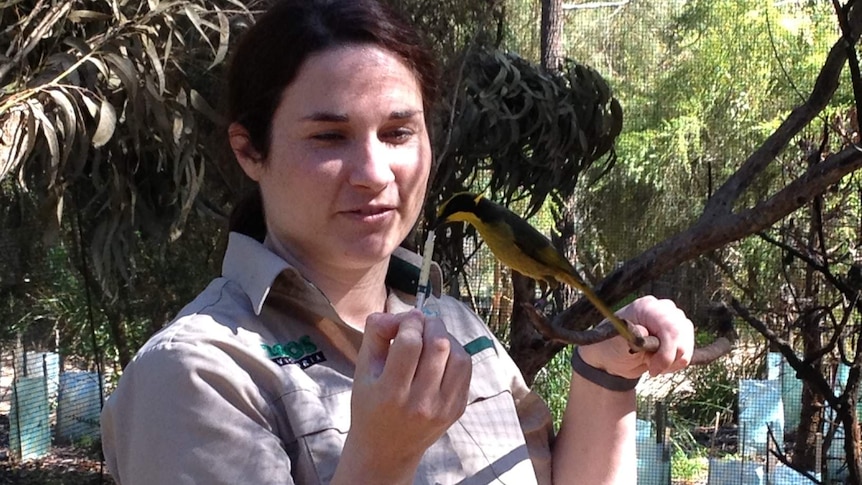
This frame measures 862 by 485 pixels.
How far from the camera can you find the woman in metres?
0.48

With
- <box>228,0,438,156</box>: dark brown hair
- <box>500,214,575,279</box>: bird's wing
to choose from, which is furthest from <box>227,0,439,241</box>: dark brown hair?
<box>500,214,575,279</box>: bird's wing

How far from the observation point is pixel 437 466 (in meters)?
0.62

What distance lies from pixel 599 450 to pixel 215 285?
1.05ft

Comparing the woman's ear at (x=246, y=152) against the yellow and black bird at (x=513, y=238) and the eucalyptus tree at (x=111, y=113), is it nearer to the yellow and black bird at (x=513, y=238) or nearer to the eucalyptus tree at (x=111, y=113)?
the yellow and black bird at (x=513, y=238)

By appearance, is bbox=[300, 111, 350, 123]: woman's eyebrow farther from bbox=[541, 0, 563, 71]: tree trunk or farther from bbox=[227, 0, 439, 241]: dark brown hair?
bbox=[541, 0, 563, 71]: tree trunk

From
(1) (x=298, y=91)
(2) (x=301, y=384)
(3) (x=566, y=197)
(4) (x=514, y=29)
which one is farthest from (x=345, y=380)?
(4) (x=514, y=29)

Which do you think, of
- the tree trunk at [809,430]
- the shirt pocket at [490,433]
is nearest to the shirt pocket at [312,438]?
the shirt pocket at [490,433]

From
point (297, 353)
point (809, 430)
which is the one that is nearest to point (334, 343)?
point (297, 353)

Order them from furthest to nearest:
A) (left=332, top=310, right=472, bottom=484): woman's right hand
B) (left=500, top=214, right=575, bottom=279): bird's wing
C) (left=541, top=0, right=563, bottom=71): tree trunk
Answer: (left=541, top=0, right=563, bottom=71): tree trunk → (left=500, top=214, right=575, bottom=279): bird's wing → (left=332, top=310, right=472, bottom=484): woman's right hand

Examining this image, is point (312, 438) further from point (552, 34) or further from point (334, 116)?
point (552, 34)

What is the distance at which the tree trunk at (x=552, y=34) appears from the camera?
1.87 metres

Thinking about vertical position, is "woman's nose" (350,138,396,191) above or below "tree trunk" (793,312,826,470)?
above

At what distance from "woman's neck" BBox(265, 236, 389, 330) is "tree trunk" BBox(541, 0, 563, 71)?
4.04 ft

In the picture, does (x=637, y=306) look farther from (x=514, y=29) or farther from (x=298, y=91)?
(x=514, y=29)
